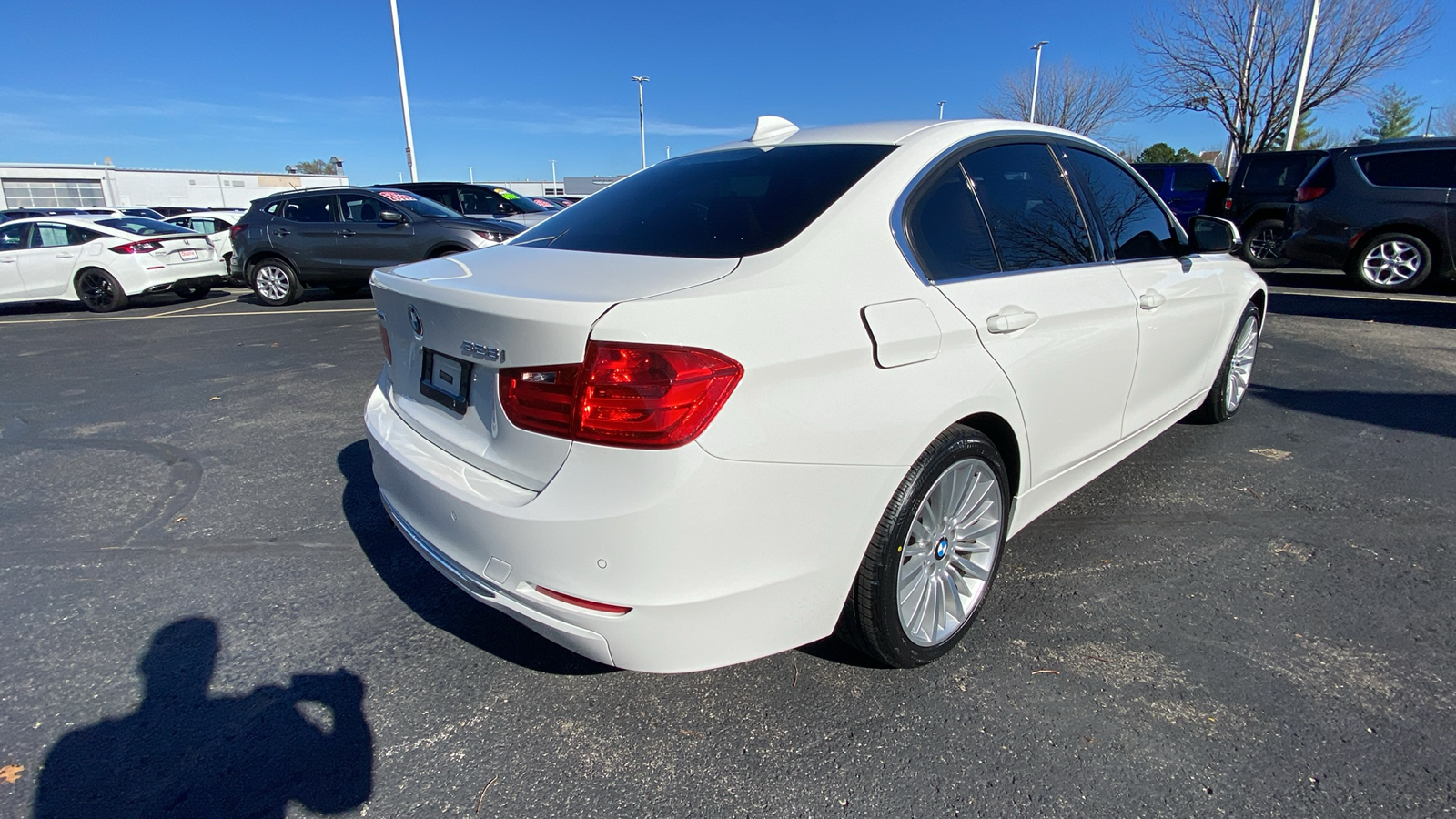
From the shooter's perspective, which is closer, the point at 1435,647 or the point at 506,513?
the point at 506,513

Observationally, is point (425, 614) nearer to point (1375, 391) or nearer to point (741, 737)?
point (741, 737)

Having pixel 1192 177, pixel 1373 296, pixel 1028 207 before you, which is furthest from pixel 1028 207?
pixel 1192 177

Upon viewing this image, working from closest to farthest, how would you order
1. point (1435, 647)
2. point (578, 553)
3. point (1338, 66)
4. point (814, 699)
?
point (578, 553) < point (814, 699) < point (1435, 647) < point (1338, 66)

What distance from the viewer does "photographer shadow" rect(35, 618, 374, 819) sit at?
1.88m

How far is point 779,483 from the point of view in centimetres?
177

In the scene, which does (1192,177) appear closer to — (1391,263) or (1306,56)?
(1391,263)

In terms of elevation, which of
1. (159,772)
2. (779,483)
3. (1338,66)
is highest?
(1338,66)

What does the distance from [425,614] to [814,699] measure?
54.9 inches

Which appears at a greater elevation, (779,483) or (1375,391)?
(779,483)

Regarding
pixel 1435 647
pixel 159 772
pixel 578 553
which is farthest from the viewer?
pixel 1435 647

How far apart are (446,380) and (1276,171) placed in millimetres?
14474

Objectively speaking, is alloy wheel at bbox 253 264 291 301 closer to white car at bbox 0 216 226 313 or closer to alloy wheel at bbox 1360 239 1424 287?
white car at bbox 0 216 226 313

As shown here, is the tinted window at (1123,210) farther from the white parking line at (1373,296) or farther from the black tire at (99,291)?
the black tire at (99,291)

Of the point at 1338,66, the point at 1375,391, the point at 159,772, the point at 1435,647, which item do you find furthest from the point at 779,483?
the point at 1338,66
